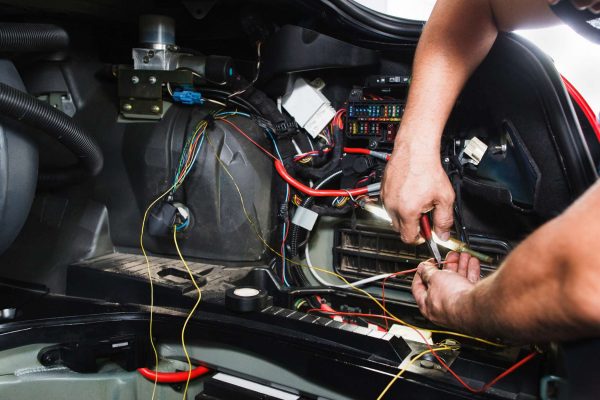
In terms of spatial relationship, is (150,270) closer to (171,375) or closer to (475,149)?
(171,375)

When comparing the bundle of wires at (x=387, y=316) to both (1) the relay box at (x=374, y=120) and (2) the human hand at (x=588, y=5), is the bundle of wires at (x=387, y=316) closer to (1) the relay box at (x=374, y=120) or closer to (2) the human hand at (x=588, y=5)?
(1) the relay box at (x=374, y=120)

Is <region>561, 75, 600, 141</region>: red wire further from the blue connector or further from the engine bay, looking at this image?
the blue connector

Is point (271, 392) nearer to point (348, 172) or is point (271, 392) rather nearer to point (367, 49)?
point (348, 172)

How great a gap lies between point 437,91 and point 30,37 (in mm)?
1096

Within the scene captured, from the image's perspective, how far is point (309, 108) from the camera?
5.62 ft

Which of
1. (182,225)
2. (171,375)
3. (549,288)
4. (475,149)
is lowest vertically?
(171,375)

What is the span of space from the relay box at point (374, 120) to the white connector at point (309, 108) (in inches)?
4.1

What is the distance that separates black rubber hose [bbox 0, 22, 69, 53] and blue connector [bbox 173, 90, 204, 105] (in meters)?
0.40

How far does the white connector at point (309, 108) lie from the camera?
1.70 meters

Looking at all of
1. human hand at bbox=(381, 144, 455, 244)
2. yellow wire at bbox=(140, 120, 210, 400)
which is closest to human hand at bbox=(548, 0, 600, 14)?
human hand at bbox=(381, 144, 455, 244)

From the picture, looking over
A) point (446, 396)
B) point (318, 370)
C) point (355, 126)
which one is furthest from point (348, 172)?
point (446, 396)

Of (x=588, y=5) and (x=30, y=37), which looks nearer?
(x=588, y=5)

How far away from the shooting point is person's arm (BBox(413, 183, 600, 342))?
61 cm

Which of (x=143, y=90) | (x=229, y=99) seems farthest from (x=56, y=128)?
(x=229, y=99)
